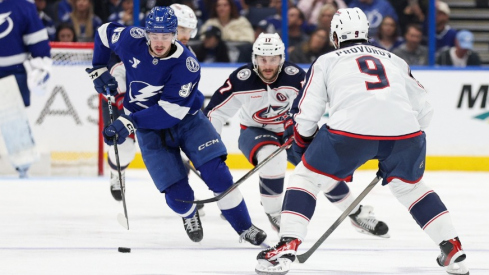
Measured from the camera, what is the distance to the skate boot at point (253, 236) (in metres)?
4.45

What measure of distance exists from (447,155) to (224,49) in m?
2.02

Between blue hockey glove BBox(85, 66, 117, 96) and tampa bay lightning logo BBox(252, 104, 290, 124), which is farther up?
blue hockey glove BBox(85, 66, 117, 96)

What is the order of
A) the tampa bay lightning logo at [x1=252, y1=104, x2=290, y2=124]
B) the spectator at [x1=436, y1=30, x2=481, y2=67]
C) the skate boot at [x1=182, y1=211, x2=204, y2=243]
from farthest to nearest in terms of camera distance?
the spectator at [x1=436, y1=30, x2=481, y2=67] < the tampa bay lightning logo at [x1=252, y1=104, x2=290, y2=124] < the skate boot at [x1=182, y1=211, x2=204, y2=243]

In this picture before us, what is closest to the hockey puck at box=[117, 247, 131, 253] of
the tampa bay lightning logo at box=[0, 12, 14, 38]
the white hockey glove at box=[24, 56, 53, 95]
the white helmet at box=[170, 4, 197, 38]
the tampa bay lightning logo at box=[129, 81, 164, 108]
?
the tampa bay lightning logo at box=[129, 81, 164, 108]

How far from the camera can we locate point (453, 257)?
3721 mm

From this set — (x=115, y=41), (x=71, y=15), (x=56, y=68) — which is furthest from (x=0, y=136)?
(x=115, y=41)

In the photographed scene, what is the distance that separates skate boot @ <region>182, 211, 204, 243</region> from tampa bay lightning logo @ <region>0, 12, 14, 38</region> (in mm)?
2950

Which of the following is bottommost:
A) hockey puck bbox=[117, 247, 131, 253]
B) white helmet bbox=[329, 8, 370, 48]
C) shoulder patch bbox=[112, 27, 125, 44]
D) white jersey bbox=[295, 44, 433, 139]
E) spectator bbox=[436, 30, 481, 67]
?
spectator bbox=[436, 30, 481, 67]

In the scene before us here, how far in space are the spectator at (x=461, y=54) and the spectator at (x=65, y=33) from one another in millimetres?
2990

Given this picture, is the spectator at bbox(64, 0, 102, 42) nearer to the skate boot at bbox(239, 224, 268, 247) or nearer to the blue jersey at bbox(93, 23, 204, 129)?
the blue jersey at bbox(93, 23, 204, 129)

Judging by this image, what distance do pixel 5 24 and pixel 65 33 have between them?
911 mm

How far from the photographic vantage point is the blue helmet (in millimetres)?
4227

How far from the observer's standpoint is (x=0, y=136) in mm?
7406

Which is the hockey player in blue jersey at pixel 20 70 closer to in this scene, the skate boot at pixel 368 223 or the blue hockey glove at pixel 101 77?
the blue hockey glove at pixel 101 77
